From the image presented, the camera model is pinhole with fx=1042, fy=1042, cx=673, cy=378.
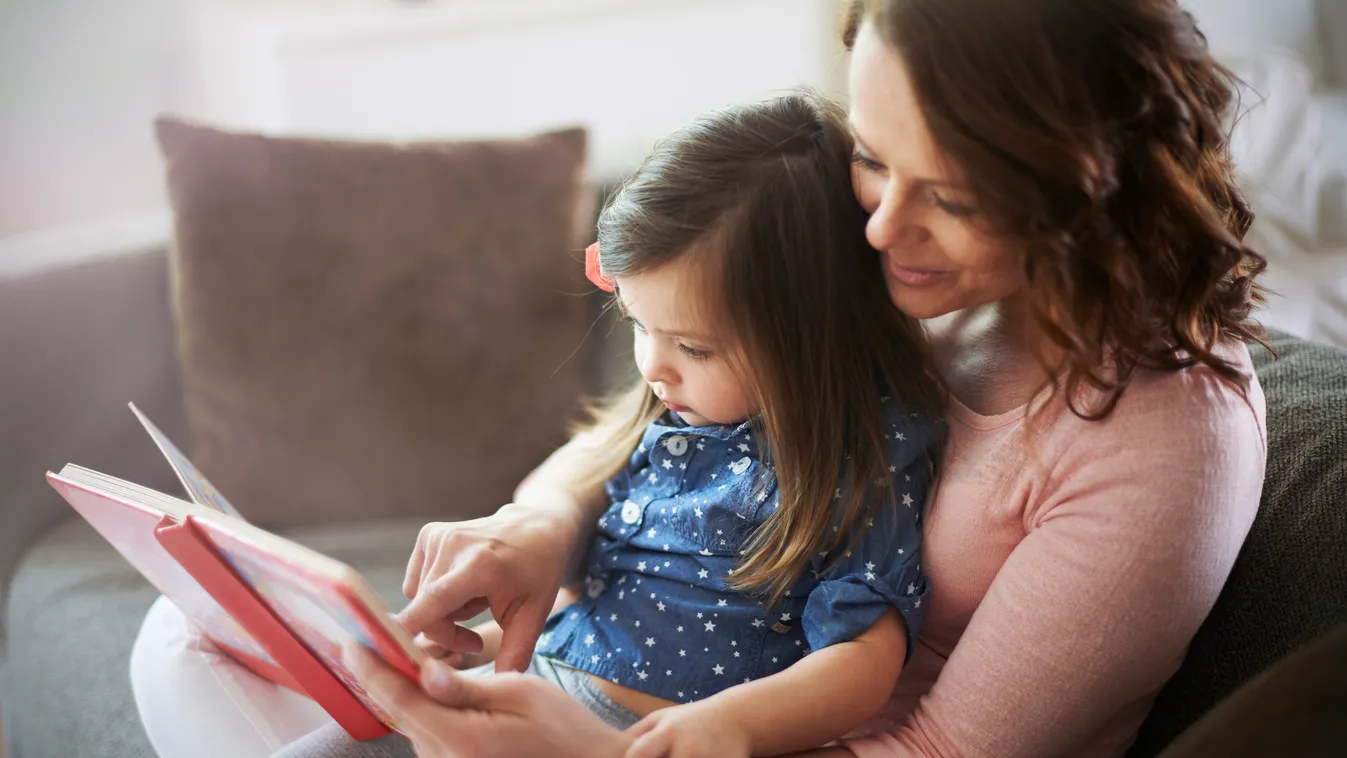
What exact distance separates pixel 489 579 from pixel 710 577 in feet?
0.61

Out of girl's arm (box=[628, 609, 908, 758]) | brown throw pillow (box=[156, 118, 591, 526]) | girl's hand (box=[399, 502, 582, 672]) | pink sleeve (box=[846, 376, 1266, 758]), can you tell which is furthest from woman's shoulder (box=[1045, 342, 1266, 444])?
brown throw pillow (box=[156, 118, 591, 526])

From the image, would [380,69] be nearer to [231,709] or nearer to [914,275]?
[231,709]

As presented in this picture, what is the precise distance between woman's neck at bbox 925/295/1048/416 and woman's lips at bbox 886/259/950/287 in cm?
9

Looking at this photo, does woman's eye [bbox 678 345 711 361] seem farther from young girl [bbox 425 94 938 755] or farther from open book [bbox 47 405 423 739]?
open book [bbox 47 405 423 739]

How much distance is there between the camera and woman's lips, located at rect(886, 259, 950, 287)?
77 cm

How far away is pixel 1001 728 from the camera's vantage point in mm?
727

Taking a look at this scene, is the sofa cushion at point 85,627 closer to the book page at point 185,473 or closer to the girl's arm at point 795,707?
the book page at point 185,473

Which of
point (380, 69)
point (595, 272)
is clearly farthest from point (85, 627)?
point (380, 69)

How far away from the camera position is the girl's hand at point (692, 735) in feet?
2.31

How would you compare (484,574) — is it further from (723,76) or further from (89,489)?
(723,76)

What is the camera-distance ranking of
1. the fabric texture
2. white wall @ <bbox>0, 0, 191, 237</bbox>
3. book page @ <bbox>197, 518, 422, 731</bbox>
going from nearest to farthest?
the fabric texture → book page @ <bbox>197, 518, 422, 731</bbox> → white wall @ <bbox>0, 0, 191, 237</bbox>

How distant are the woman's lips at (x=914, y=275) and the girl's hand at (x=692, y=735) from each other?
1.12ft

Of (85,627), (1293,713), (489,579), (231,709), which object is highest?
(1293,713)

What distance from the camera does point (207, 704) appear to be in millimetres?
898
